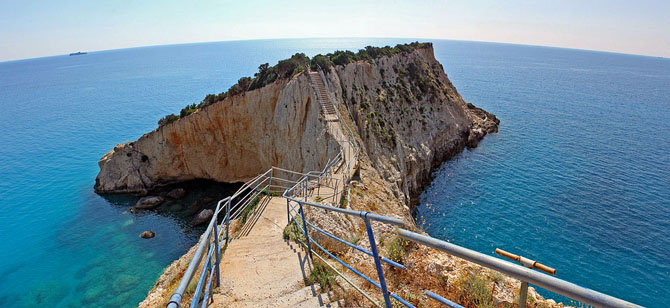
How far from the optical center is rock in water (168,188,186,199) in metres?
36.5

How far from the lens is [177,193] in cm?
3691

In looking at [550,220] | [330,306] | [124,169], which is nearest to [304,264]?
[330,306]

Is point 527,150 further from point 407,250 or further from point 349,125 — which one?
point 407,250

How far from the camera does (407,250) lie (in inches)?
297

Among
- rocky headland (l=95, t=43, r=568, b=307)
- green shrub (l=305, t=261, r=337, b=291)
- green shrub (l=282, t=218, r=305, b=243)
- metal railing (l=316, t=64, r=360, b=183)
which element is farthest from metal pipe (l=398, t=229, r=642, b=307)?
rocky headland (l=95, t=43, r=568, b=307)

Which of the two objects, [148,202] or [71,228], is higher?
[148,202]

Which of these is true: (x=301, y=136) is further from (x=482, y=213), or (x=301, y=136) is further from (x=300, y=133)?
(x=482, y=213)

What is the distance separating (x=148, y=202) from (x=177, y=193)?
3.08m

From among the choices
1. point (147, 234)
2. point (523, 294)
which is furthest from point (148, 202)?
point (523, 294)

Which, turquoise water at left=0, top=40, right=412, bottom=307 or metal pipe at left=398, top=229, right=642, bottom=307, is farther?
turquoise water at left=0, top=40, right=412, bottom=307

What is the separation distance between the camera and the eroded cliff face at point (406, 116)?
33.4 metres

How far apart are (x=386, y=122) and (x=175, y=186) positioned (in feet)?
87.4

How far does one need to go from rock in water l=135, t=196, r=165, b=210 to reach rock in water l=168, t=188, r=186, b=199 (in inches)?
49.4

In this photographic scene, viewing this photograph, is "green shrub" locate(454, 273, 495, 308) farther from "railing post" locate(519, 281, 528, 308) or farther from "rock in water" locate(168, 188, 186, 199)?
"rock in water" locate(168, 188, 186, 199)
